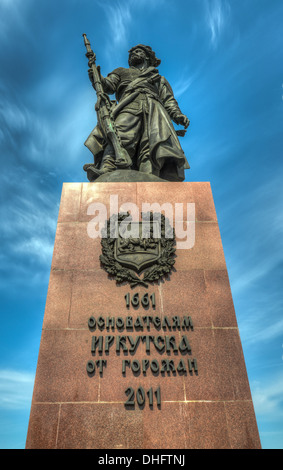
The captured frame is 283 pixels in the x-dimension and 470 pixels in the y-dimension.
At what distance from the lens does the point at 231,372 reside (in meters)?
4.99

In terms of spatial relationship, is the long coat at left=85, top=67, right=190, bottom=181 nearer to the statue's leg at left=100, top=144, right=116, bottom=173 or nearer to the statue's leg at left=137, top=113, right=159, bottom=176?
the statue's leg at left=137, top=113, right=159, bottom=176

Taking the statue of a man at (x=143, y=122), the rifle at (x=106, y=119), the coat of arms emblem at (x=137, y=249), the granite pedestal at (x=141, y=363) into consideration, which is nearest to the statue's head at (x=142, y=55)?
the statue of a man at (x=143, y=122)

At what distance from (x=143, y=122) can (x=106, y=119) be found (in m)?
1.18

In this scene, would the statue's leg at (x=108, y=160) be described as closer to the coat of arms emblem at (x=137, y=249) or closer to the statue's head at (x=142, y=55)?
the coat of arms emblem at (x=137, y=249)

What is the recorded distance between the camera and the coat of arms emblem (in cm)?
570

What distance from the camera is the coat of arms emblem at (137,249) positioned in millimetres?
5703

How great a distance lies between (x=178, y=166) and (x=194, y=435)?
566 cm

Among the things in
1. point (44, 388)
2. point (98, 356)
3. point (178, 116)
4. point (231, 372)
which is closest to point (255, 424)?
point (231, 372)

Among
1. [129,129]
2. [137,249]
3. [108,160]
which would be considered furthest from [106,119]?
[137,249]

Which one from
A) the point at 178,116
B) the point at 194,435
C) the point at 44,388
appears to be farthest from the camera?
the point at 178,116

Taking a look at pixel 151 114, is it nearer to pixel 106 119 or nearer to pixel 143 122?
pixel 143 122

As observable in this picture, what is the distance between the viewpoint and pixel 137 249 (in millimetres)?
5840

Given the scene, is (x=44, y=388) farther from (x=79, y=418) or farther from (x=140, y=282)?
(x=140, y=282)

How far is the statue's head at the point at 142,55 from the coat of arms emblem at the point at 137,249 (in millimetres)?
7082
